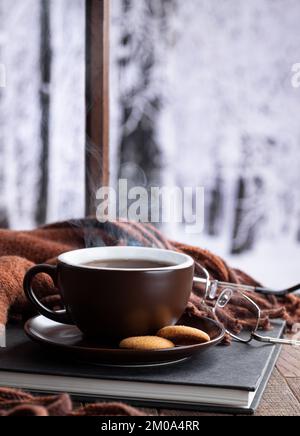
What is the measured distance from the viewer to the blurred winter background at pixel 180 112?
2.21 meters

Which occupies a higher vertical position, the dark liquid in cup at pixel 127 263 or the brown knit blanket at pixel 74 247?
the dark liquid in cup at pixel 127 263

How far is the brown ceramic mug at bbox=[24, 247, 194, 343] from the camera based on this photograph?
542 millimetres

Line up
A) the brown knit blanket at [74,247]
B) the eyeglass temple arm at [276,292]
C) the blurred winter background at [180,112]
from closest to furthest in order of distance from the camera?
the brown knit blanket at [74,247]
the eyeglass temple arm at [276,292]
the blurred winter background at [180,112]

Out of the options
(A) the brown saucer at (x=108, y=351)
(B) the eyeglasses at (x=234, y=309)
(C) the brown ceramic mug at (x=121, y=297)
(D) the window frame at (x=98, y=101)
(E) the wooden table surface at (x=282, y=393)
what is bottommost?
(E) the wooden table surface at (x=282, y=393)

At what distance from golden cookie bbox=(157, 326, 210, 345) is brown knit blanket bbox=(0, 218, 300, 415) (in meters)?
0.12

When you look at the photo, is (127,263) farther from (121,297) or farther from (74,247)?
(74,247)

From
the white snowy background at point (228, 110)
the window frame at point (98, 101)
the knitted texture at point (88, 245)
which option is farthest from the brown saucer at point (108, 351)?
the white snowy background at point (228, 110)

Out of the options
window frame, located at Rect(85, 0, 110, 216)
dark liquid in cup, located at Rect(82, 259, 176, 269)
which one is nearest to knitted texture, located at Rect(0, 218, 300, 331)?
dark liquid in cup, located at Rect(82, 259, 176, 269)

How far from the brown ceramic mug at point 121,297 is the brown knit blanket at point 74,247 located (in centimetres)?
12

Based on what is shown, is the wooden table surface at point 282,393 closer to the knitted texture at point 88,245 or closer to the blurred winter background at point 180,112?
the knitted texture at point 88,245

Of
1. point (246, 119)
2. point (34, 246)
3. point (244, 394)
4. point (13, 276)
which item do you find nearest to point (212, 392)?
point (244, 394)

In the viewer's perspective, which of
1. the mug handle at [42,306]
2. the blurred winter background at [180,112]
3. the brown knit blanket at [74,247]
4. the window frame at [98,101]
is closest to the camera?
the mug handle at [42,306]

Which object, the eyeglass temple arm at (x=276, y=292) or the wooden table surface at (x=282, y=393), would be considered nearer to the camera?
the wooden table surface at (x=282, y=393)

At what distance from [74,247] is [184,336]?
34 centimetres
